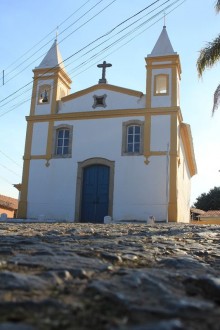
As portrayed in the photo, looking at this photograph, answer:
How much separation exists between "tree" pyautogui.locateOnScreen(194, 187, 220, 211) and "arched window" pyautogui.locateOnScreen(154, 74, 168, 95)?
2568 centimetres

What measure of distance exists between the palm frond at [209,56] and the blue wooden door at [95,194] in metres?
6.47

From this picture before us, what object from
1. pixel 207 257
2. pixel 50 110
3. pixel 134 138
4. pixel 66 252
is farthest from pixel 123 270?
pixel 50 110

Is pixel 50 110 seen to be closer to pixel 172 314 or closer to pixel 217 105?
pixel 217 105

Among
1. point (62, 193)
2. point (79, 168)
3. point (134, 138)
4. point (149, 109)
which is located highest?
point (149, 109)

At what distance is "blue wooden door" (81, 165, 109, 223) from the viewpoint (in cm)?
1825

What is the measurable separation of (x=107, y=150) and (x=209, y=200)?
27154 mm

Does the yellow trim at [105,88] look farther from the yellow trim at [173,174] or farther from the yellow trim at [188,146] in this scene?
the yellow trim at [188,146]

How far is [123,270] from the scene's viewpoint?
3391mm

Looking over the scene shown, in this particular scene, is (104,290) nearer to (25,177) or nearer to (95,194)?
(95,194)

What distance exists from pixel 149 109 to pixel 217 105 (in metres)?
4.49

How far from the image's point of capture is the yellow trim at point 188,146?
801 inches

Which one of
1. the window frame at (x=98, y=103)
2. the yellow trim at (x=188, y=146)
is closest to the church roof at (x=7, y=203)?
the yellow trim at (x=188, y=146)

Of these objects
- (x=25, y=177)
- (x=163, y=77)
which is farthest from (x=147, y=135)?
(x=25, y=177)

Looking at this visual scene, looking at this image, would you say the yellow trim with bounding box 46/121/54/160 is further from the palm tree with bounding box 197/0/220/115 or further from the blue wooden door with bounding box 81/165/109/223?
the palm tree with bounding box 197/0/220/115
